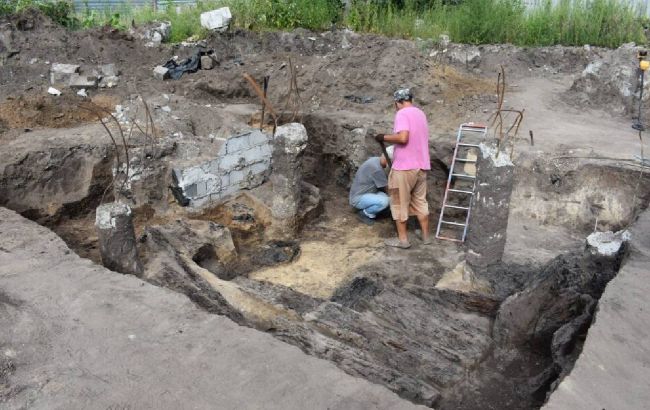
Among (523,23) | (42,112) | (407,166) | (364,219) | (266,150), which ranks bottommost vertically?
(364,219)

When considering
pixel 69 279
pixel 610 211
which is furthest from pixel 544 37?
pixel 69 279

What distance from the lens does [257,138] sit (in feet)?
24.3

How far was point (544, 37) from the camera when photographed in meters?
11.1

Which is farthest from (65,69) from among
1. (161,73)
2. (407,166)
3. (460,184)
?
(460,184)

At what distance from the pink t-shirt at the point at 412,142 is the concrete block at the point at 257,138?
1.85 metres

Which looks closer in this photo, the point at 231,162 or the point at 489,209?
the point at 489,209

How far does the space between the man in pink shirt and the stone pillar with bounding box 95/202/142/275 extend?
2.98m

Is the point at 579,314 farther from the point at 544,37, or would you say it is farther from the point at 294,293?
the point at 544,37

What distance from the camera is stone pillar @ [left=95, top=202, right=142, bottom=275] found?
4812 millimetres

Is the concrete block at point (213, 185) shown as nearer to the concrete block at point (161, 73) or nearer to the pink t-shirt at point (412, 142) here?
the pink t-shirt at point (412, 142)

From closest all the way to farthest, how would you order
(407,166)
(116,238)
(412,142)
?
(116,238), (412,142), (407,166)

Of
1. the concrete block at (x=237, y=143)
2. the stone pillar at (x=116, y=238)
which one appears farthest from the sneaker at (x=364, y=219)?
the stone pillar at (x=116, y=238)

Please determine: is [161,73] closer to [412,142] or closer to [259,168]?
[259,168]

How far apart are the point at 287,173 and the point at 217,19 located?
6.63 meters
